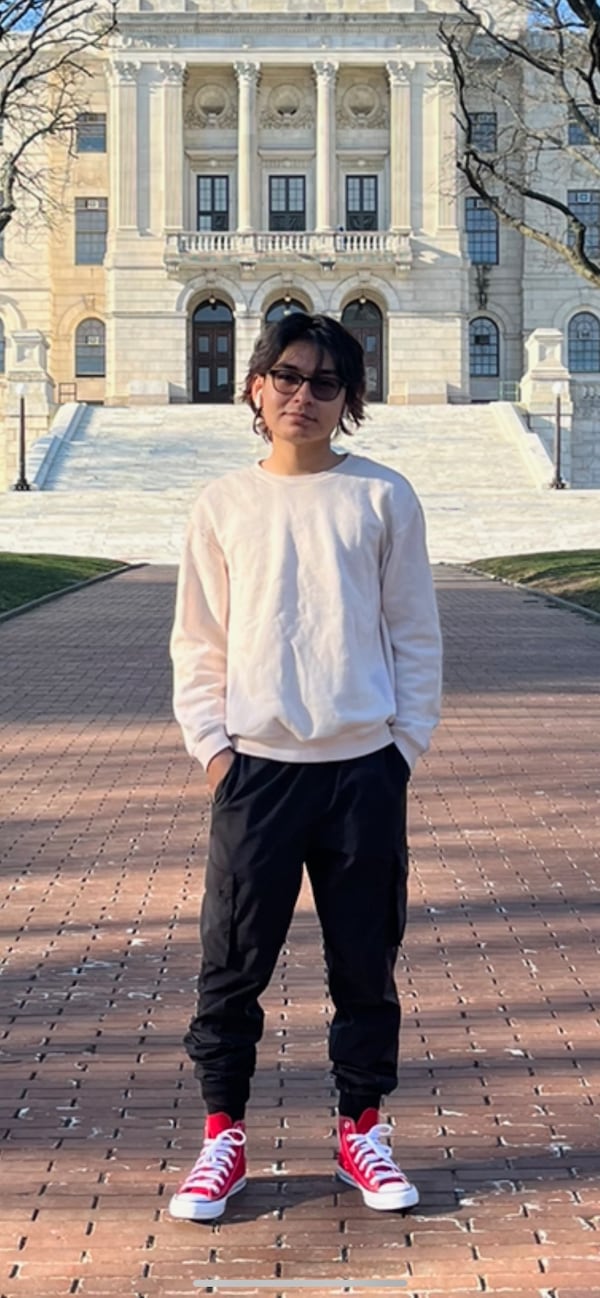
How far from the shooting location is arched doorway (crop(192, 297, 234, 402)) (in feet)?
241

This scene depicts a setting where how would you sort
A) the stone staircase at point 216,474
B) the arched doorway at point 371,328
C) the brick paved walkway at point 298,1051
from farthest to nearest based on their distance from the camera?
the arched doorway at point 371,328 < the stone staircase at point 216,474 < the brick paved walkway at point 298,1051

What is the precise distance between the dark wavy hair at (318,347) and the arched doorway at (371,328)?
68.4m

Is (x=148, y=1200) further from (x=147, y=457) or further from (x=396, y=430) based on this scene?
(x=396, y=430)

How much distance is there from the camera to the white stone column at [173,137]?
7175 cm

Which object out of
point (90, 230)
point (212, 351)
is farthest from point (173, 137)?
point (212, 351)

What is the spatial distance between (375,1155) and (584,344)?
72644 millimetres


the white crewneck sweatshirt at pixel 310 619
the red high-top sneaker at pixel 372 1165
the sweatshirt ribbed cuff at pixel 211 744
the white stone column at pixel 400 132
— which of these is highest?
the white stone column at pixel 400 132

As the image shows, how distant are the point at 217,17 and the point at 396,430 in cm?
2090

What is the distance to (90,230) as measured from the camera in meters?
76.1

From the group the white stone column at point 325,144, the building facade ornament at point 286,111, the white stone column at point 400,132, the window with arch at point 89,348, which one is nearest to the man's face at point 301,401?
the white stone column at point 325,144

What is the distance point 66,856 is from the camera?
383 inches

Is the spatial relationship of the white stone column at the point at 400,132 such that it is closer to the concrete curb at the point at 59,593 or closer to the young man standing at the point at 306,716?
the concrete curb at the point at 59,593

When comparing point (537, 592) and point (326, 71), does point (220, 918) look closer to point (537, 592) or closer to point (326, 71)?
point (537, 592)

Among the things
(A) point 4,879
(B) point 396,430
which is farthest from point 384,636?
(B) point 396,430
